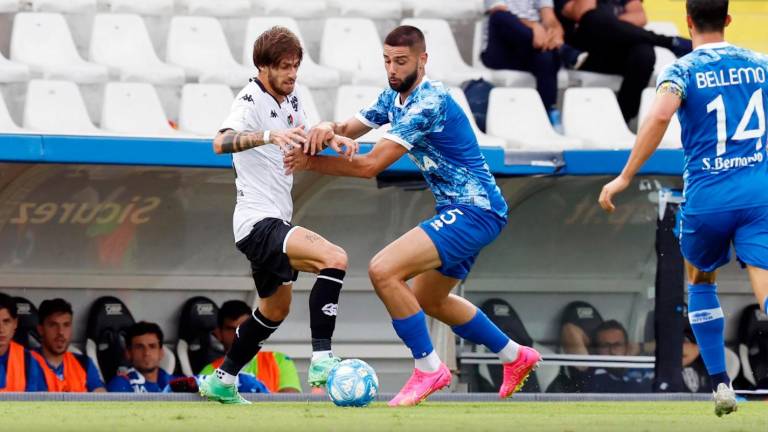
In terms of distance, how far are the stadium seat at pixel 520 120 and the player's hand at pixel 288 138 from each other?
13.4ft

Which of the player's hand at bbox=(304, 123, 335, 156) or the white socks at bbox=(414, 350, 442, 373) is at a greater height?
the player's hand at bbox=(304, 123, 335, 156)

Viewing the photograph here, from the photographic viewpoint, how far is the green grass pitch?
600 centimetres

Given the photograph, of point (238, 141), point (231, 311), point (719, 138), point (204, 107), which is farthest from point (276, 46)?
point (231, 311)

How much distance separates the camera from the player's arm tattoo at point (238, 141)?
7.54 m

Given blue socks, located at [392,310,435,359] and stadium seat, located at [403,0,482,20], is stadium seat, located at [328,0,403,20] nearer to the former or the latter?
stadium seat, located at [403,0,482,20]

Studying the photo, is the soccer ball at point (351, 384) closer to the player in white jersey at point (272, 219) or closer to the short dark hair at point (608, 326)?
the player in white jersey at point (272, 219)

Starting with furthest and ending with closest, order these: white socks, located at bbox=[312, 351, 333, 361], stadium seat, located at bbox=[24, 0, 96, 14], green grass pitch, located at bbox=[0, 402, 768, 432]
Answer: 1. stadium seat, located at bbox=[24, 0, 96, 14]
2. white socks, located at bbox=[312, 351, 333, 361]
3. green grass pitch, located at bbox=[0, 402, 768, 432]

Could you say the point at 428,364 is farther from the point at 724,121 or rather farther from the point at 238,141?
the point at 724,121

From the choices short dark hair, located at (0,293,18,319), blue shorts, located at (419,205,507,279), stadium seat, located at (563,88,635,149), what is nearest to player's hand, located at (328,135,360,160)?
blue shorts, located at (419,205,507,279)

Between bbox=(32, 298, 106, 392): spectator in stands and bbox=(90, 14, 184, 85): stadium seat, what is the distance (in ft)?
6.27

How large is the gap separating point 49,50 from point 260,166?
3959 mm

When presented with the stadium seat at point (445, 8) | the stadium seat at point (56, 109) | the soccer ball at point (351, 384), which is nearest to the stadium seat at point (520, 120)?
the stadium seat at point (445, 8)

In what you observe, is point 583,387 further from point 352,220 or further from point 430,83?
point 430,83

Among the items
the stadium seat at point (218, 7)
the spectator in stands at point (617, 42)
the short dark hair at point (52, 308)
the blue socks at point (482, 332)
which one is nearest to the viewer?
the blue socks at point (482, 332)
